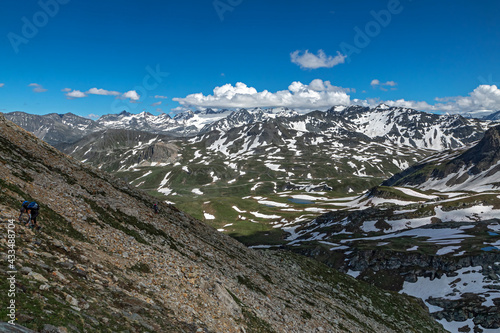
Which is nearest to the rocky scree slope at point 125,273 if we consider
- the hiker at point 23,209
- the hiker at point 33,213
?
the hiker at point 23,209

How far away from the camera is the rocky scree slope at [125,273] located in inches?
593

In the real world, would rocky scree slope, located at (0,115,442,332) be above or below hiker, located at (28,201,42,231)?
below

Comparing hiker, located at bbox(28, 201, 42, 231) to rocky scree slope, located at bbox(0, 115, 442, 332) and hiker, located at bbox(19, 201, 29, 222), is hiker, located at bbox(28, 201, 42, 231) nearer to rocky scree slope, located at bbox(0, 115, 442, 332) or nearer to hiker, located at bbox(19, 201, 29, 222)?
hiker, located at bbox(19, 201, 29, 222)

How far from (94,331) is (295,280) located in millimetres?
39320

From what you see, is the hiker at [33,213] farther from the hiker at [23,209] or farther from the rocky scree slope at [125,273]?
the rocky scree slope at [125,273]

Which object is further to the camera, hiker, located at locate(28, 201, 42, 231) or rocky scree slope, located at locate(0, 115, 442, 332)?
hiker, located at locate(28, 201, 42, 231)

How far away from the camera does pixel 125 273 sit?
21281 millimetres

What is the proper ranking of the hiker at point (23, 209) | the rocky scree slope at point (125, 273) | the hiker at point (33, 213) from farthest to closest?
the hiker at point (23, 209), the hiker at point (33, 213), the rocky scree slope at point (125, 273)

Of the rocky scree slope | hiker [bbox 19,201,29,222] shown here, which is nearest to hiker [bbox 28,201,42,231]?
hiker [bbox 19,201,29,222]

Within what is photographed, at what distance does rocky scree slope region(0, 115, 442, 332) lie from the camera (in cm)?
1506

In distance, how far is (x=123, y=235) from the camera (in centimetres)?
2784

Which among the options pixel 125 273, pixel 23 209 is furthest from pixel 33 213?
pixel 125 273

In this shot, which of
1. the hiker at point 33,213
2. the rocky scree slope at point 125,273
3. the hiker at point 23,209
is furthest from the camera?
the hiker at point 23,209

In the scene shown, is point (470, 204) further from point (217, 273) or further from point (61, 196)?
point (61, 196)
